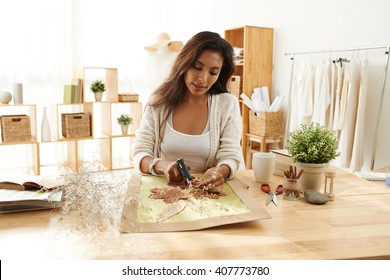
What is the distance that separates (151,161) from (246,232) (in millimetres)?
735

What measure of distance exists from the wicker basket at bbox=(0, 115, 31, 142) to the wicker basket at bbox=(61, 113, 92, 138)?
422 millimetres

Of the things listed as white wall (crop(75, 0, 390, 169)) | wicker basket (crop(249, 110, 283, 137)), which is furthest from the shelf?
wicker basket (crop(249, 110, 283, 137))

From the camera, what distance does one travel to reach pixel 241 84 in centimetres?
457

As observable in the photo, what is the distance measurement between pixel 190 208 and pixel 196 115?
0.83 meters

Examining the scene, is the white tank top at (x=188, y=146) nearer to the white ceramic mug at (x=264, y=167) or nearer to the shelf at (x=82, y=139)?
the white ceramic mug at (x=264, y=167)

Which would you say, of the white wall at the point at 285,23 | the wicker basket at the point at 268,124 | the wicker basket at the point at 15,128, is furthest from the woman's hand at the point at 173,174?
the wicker basket at the point at 15,128

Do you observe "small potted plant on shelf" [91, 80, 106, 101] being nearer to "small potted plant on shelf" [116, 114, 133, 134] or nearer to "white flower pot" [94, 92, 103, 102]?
"white flower pot" [94, 92, 103, 102]

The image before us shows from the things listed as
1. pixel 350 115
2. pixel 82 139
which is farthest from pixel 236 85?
pixel 82 139

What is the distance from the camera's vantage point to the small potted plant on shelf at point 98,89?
186 inches

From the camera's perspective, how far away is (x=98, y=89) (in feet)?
15.5

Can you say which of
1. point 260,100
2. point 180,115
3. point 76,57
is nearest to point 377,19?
point 260,100

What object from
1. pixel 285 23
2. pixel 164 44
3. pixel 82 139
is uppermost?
pixel 285 23

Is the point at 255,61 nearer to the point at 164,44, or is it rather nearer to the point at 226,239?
the point at 164,44

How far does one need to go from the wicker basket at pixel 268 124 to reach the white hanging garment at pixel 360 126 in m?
1.13
